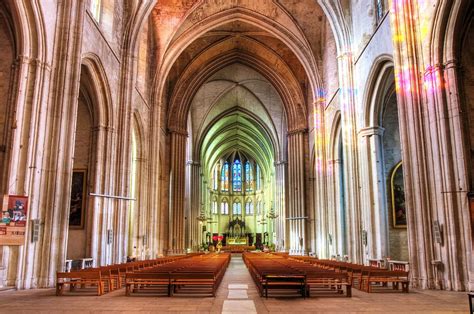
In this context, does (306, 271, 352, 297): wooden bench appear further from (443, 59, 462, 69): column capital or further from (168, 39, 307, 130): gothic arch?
(168, 39, 307, 130): gothic arch

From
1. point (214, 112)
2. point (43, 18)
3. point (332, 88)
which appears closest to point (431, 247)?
point (43, 18)

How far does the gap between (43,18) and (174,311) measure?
9.73 metres

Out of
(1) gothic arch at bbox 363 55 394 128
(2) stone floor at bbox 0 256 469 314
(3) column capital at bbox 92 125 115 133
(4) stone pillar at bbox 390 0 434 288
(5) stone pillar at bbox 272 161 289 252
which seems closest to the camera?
(2) stone floor at bbox 0 256 469 314

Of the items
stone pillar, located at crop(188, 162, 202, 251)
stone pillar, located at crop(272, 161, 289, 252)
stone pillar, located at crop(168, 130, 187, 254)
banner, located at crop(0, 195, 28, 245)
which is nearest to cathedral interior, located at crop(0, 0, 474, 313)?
banner, located at crop(0, 195, 28, 245)

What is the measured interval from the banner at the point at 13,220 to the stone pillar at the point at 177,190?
22.8 metres

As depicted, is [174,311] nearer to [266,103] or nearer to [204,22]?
[204,22]

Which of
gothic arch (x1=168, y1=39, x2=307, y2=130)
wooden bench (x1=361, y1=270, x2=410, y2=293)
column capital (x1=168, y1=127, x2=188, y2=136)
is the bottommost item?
wooden bench (x1=361, y1=270, x2=410, y2=293)

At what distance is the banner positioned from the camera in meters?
10.6

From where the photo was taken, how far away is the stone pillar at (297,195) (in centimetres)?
3356

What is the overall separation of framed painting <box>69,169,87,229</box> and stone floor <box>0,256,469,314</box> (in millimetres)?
7911

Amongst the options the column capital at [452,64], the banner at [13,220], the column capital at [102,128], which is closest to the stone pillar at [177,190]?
the column capital at [102,128]

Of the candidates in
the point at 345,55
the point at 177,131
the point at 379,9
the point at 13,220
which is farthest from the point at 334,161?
the point at 13,220

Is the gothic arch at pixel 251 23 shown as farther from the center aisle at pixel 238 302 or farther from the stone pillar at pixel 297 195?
the center aisle at pixel 238 302

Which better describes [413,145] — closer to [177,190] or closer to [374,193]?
[374,193]
